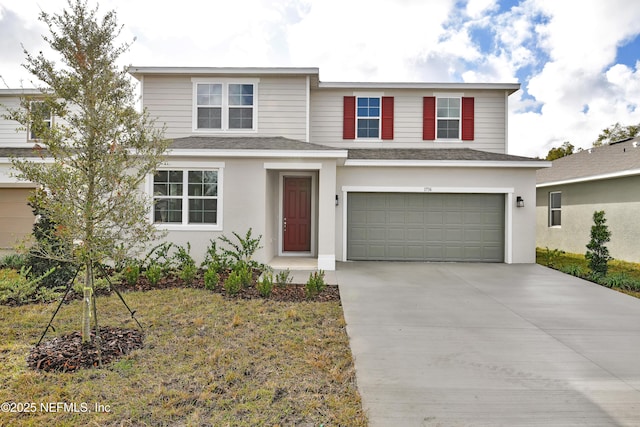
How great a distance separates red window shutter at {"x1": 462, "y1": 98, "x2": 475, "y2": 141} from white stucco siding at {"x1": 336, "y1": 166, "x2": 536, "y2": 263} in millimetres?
2235

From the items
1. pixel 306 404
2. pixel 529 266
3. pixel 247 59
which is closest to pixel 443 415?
pixel 306 404

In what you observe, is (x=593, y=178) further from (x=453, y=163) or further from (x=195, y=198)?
(x=195, y=198)

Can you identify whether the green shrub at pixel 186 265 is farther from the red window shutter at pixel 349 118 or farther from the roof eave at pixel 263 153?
the red window shutter at pixel 349 118

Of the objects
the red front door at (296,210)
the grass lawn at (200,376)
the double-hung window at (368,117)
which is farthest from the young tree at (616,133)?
the grass lawn at (200,376)

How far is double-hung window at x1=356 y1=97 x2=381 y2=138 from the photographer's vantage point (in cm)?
1227

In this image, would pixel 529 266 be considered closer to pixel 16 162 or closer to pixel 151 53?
pixel 16 162

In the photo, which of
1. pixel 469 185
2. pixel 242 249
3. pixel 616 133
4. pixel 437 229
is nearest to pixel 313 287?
pixel 242 249

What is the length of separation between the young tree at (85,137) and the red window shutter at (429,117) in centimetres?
1013

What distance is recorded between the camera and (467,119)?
12.2 m

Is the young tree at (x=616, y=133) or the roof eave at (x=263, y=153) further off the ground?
the young tree at (x=616, y=133)

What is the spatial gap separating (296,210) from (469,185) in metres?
5.20

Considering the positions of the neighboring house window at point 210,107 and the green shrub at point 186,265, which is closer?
the green shrub at point 186,265

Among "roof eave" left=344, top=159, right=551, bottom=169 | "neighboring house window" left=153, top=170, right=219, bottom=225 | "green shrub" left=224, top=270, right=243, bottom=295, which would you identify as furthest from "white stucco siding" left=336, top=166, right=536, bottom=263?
"green shrub" left=224, top=270, right=243, bottom=295

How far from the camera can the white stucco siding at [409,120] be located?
12211mm
